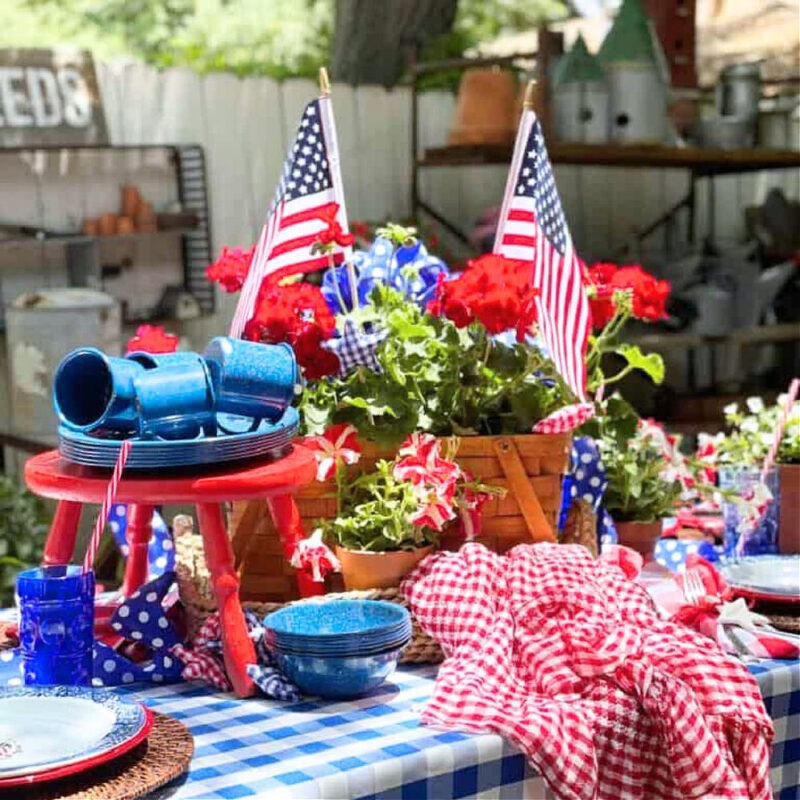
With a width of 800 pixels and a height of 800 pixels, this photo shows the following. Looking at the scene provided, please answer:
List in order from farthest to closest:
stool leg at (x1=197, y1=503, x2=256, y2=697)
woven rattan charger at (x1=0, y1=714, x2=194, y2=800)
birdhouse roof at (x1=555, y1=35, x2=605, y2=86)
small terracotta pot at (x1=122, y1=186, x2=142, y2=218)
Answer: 1. small terracotta pot at (x1=122, y1=186, x2=142, y2=218)
2. birdhouse roof at (x1=555, y1=35, x2=605, y2=86)
3. stool leg at (x1=197, y1=503, x2=256, y2=697)
4. woven rattan charger at (x1=0, y1=714, x2=194, y2=800)

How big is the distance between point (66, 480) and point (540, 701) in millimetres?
554

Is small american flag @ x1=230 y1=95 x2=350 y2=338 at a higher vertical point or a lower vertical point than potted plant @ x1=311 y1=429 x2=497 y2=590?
higher

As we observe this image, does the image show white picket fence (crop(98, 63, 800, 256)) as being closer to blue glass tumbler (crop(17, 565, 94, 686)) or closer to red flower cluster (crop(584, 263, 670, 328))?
red flower cluster (crop(584, 263, 670, 328))

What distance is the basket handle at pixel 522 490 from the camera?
173 centimetres

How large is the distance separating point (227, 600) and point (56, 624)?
0.64 feet

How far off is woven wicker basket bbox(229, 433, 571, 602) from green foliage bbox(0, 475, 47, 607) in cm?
251

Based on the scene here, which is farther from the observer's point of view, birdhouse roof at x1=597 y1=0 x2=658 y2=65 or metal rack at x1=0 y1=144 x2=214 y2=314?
metal rack at x1=0 y1=144 x2=214 y2=314

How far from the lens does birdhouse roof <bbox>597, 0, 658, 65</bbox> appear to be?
4.78 m

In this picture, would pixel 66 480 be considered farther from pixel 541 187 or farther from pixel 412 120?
pixel 412 120

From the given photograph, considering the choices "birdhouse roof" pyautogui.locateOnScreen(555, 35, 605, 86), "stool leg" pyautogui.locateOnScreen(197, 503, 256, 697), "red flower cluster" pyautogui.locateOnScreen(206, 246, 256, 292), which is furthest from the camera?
"birdhouse roof" pyautogui.locateOnScreen(555, 35, 605, 86)

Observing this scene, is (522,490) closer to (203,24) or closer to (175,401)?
(175,401)

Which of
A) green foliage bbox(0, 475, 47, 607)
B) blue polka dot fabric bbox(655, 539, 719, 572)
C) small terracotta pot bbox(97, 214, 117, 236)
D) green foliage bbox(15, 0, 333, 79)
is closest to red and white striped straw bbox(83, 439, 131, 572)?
blue polka dot fabric bbox(655, 539, 719, 572)

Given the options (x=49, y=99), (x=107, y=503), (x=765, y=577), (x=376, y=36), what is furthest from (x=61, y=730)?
(x=376, y=36)

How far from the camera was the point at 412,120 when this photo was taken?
5.52 metres
